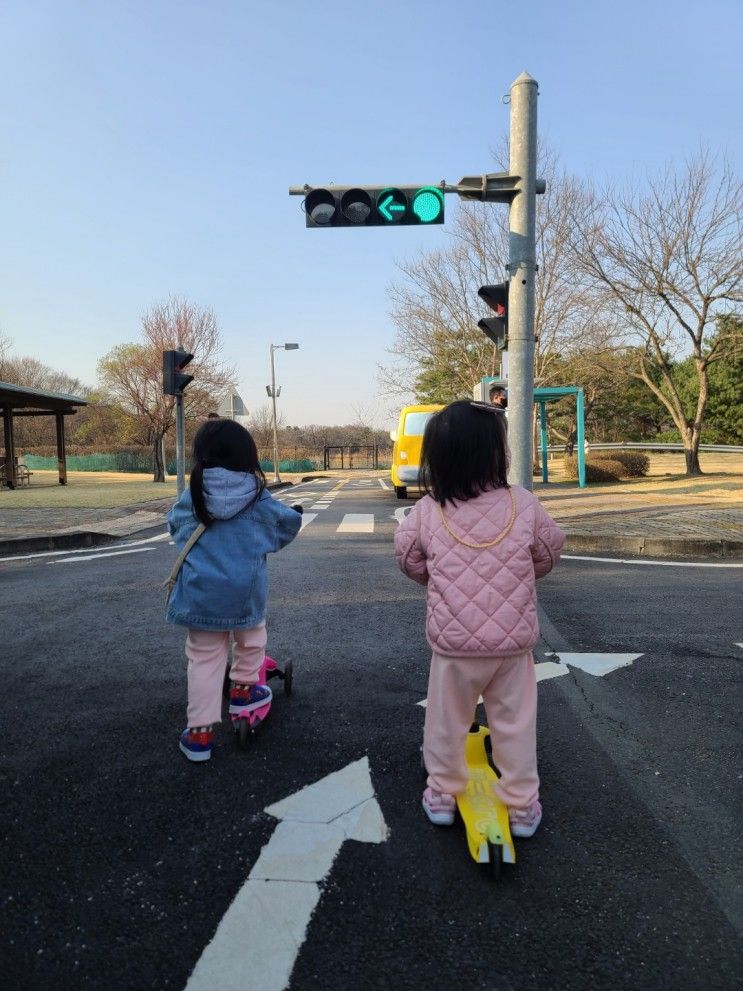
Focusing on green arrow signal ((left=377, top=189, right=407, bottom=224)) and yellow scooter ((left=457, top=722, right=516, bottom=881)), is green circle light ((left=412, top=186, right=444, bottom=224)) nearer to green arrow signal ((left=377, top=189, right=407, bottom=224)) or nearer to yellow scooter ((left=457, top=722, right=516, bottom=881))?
green arrow signal ((left=377, top=189, right=407, bottom=224))

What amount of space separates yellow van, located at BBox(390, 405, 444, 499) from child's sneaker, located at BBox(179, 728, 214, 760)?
13768mm

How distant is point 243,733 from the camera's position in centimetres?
288

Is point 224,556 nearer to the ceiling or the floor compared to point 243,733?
nearer to the ceiling

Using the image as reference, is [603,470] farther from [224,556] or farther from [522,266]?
[224,556]

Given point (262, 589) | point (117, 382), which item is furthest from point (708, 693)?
point (117, 382)

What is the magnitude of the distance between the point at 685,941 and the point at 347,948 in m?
0.86

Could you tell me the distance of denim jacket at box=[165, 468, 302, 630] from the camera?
9.59 ft

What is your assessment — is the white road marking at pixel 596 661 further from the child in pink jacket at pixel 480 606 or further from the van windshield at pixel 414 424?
the van windshield at pixel 414 424

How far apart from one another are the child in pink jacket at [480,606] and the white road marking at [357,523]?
8267 millimetres

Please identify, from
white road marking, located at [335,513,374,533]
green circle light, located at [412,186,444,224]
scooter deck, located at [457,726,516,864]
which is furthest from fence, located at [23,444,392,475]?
scooter deck, located at [457,726,516,864]

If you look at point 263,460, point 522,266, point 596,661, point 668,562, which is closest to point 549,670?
point 596,661

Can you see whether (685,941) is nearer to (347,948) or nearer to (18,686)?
(347,948)

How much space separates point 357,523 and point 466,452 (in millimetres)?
9566

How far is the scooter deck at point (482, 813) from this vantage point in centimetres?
205
